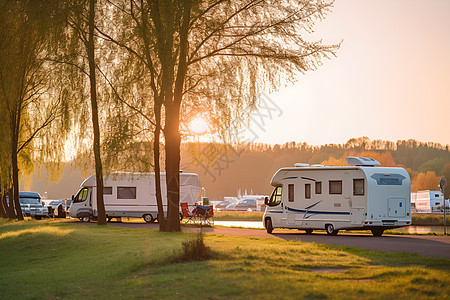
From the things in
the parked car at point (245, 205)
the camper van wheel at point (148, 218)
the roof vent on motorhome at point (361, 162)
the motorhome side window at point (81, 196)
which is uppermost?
the roof vent on motorhome at point (361, 162)

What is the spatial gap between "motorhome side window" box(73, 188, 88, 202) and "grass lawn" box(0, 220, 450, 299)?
77.2ft

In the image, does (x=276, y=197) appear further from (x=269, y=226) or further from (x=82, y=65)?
(x=82, y=65)

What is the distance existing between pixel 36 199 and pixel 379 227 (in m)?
34.1

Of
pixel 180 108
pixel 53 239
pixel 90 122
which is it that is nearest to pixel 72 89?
pixel 90 122

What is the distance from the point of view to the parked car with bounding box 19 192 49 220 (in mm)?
51656

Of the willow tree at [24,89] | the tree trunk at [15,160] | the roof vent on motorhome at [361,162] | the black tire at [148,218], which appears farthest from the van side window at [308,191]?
the tree trunk at [15,160]

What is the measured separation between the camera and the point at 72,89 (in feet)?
94.8

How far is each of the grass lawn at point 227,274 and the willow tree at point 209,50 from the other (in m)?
6.79

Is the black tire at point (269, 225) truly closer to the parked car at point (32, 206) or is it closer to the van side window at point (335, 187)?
the van side window at point (335, 187)

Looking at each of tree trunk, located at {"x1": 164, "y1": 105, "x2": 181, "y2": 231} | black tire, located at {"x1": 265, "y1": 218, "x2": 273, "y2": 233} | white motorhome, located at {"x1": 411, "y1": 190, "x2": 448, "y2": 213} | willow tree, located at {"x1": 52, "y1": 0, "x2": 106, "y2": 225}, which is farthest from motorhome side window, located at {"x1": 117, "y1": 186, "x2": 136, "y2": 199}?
white motorhome, located at {"x1": 411, "y1": 190, "x2": 448, "y2": 213}

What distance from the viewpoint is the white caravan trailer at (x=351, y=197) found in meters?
26.1

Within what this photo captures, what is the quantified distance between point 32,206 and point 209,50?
3247 cm

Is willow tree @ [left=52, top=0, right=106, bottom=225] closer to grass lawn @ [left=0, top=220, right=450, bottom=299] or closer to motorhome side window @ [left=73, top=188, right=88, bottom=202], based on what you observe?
grass lawn @ [left=0, top=220, right=450, bottom=299]

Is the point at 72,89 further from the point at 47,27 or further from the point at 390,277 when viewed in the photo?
the point at 390,277
